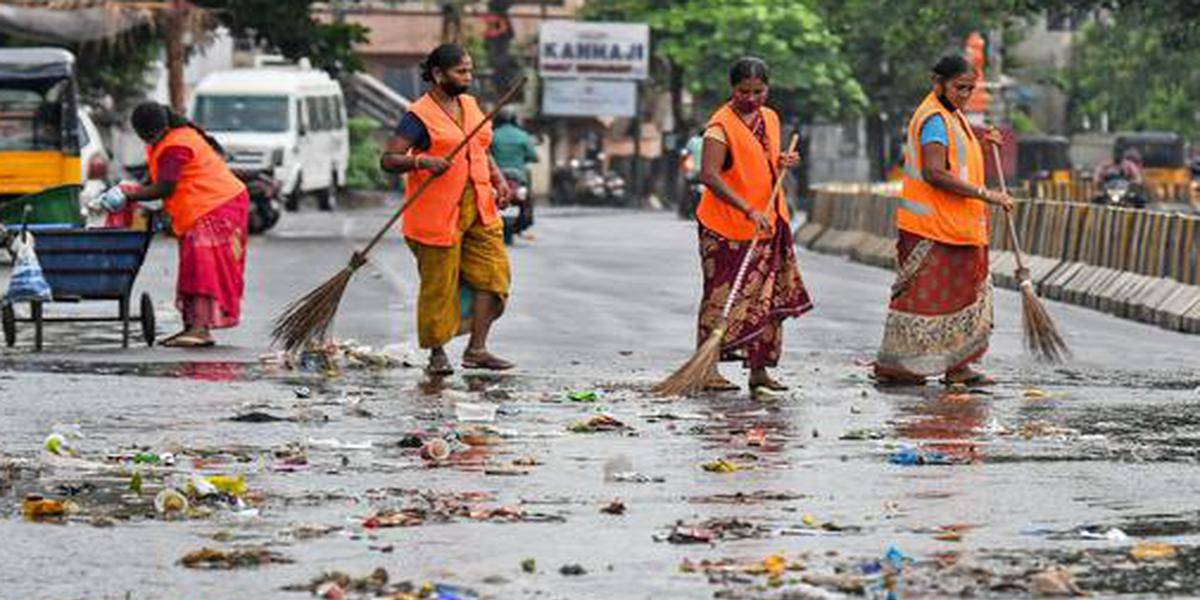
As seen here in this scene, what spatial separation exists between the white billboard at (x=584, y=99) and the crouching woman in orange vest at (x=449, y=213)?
2529 inches

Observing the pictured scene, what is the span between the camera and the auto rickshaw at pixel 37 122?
33.5 m

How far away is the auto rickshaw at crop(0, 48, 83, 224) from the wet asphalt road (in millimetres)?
11640

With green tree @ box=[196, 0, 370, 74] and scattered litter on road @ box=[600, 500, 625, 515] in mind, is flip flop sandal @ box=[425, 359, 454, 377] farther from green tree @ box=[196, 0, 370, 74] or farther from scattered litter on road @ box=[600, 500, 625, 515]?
green tree @ box=[196, 0, 370, 74]

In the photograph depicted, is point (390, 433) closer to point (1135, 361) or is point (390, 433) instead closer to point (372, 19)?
point (1135, 361)

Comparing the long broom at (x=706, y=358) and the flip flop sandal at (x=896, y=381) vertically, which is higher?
the long broom at (x=706, y=358)

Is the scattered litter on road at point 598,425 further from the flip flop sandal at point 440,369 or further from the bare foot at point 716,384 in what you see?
the flip flop sandal at point 440,369

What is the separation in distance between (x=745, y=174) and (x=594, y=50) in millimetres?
63581

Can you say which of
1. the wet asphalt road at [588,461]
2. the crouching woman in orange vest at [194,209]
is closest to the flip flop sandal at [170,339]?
the crouching woman in orange vest at [194,209]

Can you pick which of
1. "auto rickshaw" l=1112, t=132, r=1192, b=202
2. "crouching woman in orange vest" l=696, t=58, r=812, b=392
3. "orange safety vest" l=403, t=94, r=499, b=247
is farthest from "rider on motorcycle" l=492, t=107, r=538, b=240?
"auto rickshaw" l=1112, t=132, r=1192, b=202

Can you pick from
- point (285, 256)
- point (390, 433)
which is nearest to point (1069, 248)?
point (285, 256)

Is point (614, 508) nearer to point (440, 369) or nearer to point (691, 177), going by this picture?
point (440, 369)

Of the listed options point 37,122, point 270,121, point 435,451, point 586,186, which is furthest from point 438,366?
point 586,186

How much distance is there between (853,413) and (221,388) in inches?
118

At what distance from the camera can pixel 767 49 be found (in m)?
77.1
